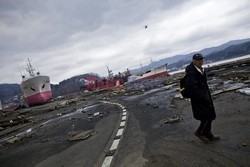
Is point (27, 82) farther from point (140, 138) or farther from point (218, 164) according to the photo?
point (218, 164)

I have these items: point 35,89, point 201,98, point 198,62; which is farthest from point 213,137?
point 35,89

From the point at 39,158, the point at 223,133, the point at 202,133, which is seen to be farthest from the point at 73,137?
the point at 223,133

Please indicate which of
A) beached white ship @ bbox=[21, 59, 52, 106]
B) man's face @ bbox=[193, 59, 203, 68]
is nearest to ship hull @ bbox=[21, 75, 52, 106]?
beached white ship @ bbox=[21, 59, 52, 106]

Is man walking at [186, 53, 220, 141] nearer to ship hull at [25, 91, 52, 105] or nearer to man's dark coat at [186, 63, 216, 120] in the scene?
man's dark coat at [186, 63, 216, 120]

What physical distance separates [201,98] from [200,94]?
90 millimetres

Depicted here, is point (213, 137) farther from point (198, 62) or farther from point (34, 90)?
point (34, 90)

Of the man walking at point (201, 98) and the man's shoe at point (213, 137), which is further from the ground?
the man walking at point (201, 98)

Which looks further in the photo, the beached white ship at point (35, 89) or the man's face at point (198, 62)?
the beached white ship at point (35, 89)

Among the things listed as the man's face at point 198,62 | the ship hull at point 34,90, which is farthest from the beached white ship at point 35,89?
the man's face at point 198,62

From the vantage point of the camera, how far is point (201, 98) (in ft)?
12.6

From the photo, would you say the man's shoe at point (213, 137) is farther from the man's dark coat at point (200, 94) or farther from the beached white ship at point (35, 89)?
the beached white ship at point (35, 89)

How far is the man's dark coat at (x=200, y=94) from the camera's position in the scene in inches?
151

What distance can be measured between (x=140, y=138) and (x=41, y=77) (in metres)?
39.5

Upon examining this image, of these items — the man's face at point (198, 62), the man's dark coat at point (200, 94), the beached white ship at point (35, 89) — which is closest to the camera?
the man's dark coat at point (200, 94)
